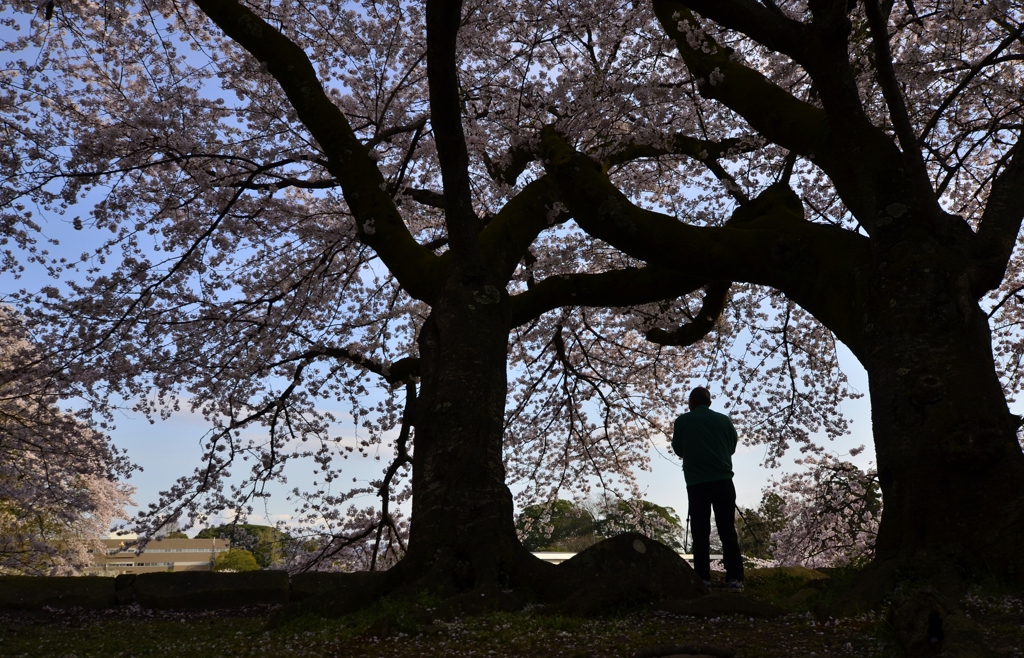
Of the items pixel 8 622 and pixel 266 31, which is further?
pixel 266 31

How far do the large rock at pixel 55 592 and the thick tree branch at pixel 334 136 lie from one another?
512 centimetres

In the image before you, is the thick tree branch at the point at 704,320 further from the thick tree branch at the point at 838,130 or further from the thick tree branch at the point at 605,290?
the thick tree branch at the point at 838,130

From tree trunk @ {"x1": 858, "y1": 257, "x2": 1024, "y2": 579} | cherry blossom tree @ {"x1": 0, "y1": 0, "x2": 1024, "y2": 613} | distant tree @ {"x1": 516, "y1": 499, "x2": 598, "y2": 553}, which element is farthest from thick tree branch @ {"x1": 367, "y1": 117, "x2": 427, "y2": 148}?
distant tree @ {"x1": 516, "y1": 499, "x2": 598, "y2": 553}

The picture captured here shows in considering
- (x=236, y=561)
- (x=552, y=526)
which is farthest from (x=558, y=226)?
(x=236, y=561)

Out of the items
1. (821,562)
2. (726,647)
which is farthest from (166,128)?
(821,562)

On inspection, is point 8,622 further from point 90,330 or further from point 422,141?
point 422,141

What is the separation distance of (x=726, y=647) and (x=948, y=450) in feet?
7.59

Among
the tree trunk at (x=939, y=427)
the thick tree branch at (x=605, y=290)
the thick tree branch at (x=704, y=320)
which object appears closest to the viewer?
the tree trunk at (x=939, y=427)

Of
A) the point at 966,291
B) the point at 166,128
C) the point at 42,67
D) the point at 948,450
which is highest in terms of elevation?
the point at 42,67

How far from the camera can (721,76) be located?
7934 mm

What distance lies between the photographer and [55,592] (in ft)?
25.5

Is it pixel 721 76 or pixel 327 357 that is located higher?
pixel 721 76

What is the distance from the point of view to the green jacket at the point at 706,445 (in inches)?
266

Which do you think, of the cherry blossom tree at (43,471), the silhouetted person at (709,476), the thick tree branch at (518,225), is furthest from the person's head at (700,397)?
the cherry blossom tree at (43,471)
